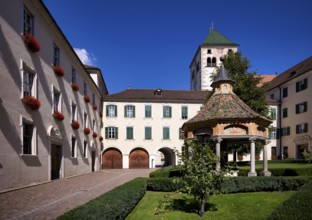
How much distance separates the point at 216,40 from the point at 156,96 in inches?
1038

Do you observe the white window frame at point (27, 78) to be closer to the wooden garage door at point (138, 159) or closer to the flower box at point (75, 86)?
the flower box at point (75, 86)

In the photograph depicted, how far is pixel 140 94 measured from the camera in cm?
4409

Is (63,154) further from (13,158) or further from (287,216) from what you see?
(287,216)

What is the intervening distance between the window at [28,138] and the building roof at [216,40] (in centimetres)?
5047

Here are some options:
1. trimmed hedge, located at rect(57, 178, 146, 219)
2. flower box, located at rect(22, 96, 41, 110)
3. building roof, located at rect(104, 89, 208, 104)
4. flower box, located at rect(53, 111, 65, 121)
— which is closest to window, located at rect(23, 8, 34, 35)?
flower box, located at rect(22, 96, 41, 110)

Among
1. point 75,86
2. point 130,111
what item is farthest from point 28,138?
point 130,111

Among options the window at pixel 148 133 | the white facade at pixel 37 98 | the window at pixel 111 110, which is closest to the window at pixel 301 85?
the window at pixel 148 133

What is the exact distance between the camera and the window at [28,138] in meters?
15.1

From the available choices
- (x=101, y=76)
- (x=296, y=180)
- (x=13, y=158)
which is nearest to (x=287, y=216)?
(x=296, y=180)

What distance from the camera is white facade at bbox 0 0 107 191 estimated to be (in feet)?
42.9

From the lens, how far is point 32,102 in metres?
15.4

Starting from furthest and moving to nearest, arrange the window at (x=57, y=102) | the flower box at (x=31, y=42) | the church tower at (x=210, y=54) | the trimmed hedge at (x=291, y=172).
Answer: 1. the church tower at (x=210, y=54)
2. the window at (x=57, y=102)
3. the trimmed hedge at (x=291, y=172)
4. the flower box at (x=31, y=42)

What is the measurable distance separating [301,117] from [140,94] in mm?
23455

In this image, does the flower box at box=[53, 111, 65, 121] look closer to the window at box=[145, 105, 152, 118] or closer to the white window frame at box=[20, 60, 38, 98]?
the white window frame at box=[20, 60, 38, 98]
